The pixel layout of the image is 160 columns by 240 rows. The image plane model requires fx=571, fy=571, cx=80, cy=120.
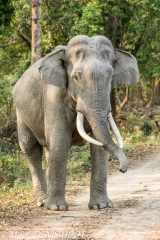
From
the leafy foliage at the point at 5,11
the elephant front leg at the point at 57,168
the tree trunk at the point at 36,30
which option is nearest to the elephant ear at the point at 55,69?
the elephant front leg at the point at 57,168

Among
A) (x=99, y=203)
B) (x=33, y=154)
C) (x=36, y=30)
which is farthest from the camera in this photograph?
(x=36, y=30)

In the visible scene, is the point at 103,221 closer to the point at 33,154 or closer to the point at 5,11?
the point at 33,154

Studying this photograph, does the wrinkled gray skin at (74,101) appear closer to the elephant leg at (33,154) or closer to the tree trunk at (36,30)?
the elephant leg at (33,154)

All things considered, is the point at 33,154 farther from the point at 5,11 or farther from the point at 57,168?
the point at 5,11

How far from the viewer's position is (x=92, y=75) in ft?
25.7

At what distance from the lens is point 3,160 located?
46.6ft

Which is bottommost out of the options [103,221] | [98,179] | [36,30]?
[36,30]

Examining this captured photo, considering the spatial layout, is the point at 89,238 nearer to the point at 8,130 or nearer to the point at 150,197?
the point at 150,197

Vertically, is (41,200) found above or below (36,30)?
below

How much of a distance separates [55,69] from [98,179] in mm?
1818

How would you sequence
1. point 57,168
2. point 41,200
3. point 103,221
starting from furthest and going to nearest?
1. point 41,200
2. point 57,168
3. point 103,221

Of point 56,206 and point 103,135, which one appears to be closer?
point 103,135

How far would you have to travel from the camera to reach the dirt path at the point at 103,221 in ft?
21.8

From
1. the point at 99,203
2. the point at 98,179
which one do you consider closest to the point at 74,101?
the point at 98,179
